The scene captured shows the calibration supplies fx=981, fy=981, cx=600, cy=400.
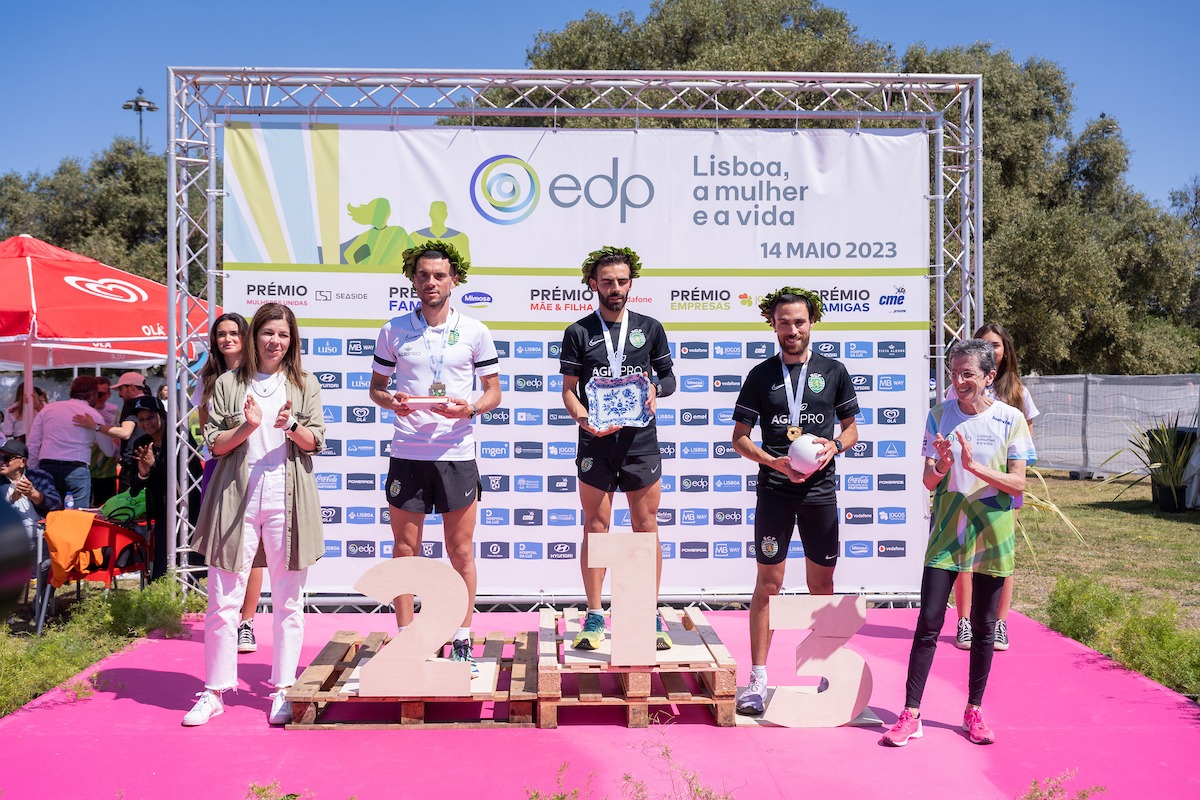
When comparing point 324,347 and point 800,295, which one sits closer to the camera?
point 800,295

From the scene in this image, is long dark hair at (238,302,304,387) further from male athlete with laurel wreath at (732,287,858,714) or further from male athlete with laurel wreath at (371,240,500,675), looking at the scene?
male athlete with laurel wreath at (732,287,858,714)

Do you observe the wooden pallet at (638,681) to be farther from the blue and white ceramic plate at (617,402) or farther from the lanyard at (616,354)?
the lanyard at (616,354)

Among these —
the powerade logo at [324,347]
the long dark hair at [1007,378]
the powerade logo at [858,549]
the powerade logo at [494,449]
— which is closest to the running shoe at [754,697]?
the long dark hair at [1007,378]

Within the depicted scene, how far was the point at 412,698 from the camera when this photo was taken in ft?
14.0

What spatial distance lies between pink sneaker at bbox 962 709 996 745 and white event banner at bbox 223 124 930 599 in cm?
265

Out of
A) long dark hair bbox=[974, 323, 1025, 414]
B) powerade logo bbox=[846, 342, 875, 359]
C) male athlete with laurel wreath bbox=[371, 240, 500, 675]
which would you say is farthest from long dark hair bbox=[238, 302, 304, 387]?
powerade logo bbox=[846, 342, 875, 359]

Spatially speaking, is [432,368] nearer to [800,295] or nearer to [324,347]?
[800,295]

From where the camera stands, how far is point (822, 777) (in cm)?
378

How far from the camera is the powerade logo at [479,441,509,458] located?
671 centimetres

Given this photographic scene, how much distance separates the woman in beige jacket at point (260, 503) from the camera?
14.2 feet

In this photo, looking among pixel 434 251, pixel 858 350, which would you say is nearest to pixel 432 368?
pixel 434 251

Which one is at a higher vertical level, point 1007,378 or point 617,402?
point 1007,378

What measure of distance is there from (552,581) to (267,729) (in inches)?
107

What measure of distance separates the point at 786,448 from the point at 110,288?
702cm
